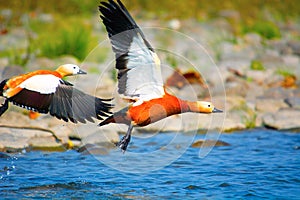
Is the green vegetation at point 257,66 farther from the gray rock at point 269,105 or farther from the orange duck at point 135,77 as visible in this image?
the orange duck at point 135,77

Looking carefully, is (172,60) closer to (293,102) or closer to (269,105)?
(269,105)

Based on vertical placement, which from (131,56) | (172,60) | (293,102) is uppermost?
(172,60)

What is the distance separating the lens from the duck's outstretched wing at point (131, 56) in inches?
246

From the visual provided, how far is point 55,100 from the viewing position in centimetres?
625

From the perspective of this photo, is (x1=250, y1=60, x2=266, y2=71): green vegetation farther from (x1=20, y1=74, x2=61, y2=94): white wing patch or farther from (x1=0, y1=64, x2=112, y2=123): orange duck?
(x1=20, y1=74, x2=61, y2=94): white wing patch

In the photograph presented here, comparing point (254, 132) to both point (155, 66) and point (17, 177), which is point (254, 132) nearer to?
point (155, 66)

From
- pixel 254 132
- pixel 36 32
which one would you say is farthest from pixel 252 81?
pixel 36 32

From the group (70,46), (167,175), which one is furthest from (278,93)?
(70,46)

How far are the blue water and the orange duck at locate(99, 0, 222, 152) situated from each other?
563 mm

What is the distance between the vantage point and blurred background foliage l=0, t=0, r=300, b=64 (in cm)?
1444

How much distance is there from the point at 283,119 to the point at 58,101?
4064mm

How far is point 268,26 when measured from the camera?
627 inches

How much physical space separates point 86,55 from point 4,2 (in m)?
5.92

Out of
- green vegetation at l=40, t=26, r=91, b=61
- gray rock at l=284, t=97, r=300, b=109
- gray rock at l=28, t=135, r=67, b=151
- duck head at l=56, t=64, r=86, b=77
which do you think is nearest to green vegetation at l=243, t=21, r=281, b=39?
green vegetation at l=40, t=26, r=91, b=61
